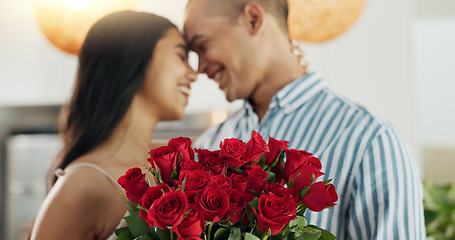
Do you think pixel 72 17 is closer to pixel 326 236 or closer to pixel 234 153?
pixel 234 153

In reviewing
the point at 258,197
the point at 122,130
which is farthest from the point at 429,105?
the point at 258,197

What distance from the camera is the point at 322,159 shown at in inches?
43.2

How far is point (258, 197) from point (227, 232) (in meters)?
0.06

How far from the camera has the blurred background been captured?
305 cm

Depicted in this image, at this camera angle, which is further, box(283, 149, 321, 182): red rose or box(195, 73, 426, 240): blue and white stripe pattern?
box(195, 73, 426, 240): blue and white stripe pattern

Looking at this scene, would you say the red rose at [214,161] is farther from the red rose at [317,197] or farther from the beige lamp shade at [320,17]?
the beige lamp shade at [320,17]

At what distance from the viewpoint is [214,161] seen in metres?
0.70

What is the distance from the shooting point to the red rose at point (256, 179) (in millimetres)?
659

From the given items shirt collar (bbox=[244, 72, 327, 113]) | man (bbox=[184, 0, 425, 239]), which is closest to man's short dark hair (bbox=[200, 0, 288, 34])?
man (bbox=[184, 0, 425, 239])

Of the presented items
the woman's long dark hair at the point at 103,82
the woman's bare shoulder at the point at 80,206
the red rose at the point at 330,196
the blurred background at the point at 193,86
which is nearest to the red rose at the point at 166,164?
the red rose at the point at 330,196

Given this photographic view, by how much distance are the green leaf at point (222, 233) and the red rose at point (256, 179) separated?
Result: 61 millimetres

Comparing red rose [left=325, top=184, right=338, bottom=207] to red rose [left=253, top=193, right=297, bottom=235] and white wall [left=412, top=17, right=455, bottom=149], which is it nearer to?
red rose [left=253, top=193, right=297, bottom=235]

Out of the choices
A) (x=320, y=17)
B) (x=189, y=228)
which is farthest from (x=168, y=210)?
(x=320, y=17)

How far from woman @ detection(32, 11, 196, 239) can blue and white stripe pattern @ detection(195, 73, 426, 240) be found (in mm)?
310
